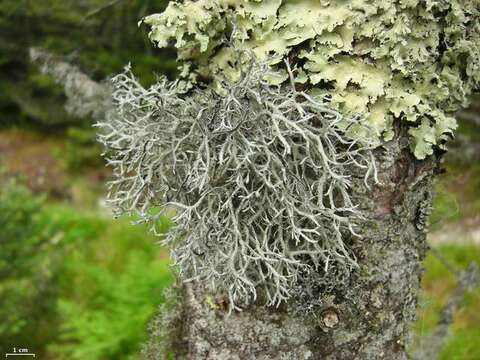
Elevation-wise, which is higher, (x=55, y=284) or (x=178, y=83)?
(x=178, y=83)

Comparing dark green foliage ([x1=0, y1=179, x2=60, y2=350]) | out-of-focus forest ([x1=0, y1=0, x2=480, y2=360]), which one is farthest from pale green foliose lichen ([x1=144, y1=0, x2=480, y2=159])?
dark green foliage ([x1=0, y1=179, x2=60, y2=350])

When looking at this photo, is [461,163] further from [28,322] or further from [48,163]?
[48,163]

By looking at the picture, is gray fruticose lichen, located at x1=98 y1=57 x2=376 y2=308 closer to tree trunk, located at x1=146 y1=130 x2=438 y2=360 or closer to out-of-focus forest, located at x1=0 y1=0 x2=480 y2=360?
tree trunk, located at x1=146 y1=130 x2=438 y2=360

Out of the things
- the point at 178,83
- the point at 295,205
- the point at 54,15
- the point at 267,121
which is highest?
the point at 54,15

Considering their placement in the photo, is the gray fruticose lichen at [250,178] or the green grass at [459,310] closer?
the gray fruticose lichen at [250,178]

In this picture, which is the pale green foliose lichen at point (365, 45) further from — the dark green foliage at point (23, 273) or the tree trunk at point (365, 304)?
the dark green foliage at point (23, 273)

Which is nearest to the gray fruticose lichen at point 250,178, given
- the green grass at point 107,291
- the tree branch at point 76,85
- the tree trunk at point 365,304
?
the tree trunk at point 365,304

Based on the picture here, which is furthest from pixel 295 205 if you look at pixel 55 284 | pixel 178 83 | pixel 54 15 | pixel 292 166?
pixel 54 15
